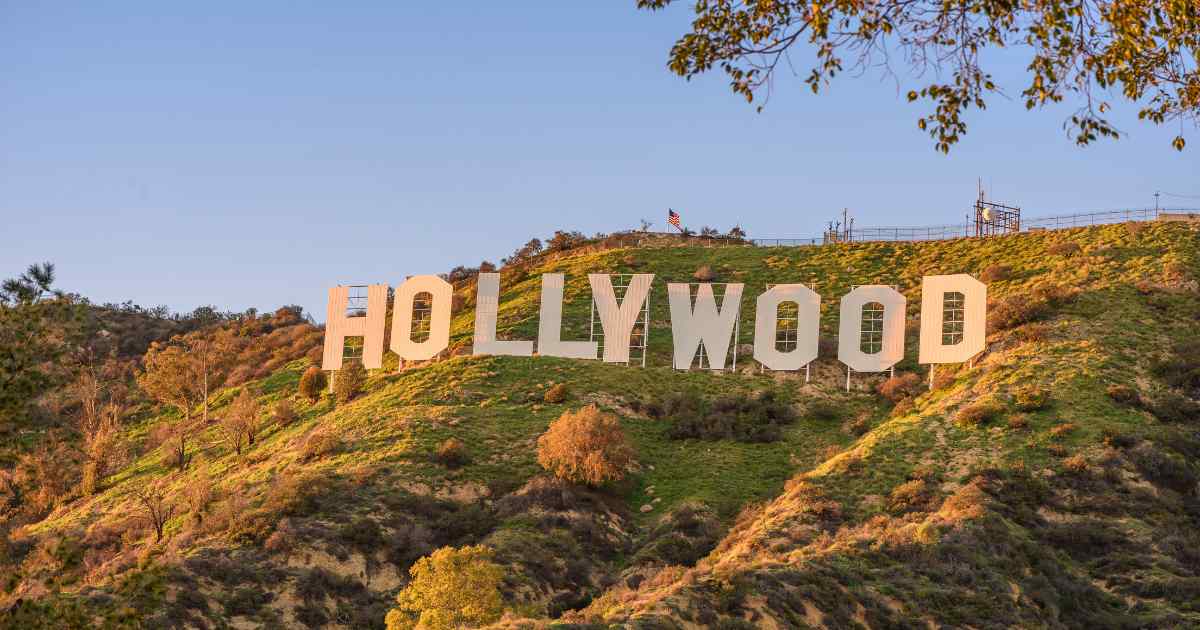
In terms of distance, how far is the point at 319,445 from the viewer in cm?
5756

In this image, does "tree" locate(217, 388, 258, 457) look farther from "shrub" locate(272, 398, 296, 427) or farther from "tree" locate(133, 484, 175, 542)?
"tree" locate(133, 484, 175, 542)

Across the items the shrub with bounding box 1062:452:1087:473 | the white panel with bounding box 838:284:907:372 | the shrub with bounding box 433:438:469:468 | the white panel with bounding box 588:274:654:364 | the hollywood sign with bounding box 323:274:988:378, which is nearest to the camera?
the shrub with bounding box 1062:452:1087:473

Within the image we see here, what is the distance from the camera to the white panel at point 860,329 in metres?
63.5

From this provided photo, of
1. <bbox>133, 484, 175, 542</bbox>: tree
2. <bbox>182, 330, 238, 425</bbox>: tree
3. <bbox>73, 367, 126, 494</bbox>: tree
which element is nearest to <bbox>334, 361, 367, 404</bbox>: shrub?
<bbox>182, 330, 238, 425</bbox>: tree

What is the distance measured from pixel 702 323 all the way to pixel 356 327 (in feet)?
65.4

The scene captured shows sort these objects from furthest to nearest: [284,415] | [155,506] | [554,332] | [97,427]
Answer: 1. [97,427]
2. [284,415]
3. [554,332]
4. [155,506]

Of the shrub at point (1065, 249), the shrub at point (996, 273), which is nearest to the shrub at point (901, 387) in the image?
the shrub at point (996, 273)

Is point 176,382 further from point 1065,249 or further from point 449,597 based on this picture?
point 1065,249

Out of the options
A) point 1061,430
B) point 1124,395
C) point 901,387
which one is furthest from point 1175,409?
point 901,387

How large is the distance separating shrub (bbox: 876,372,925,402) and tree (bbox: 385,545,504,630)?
30.5 m

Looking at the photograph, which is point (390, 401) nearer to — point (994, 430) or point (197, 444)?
point (197, 444)

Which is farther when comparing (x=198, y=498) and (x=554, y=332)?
(x=554, y=332)

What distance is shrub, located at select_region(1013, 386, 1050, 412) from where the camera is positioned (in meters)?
53.9

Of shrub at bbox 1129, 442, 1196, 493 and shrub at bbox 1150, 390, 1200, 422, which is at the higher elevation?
shrub at bbox 1150, 390, 1200, 422
